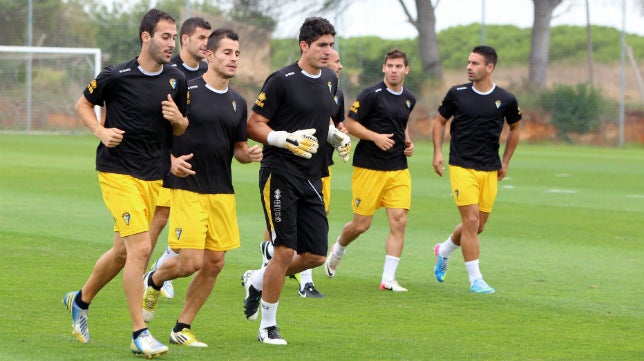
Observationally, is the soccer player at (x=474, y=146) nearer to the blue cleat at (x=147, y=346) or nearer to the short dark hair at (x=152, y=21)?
the short dark hair at (x=152, y=21)

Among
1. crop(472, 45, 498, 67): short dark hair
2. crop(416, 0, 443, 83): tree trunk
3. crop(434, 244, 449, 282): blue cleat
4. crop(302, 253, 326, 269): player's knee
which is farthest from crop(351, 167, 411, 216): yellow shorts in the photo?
crop(416, 0, 443, 83): tree trunk

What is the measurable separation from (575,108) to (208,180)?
33.4 metres

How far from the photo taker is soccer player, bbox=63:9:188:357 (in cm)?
787

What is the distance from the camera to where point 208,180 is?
8.41 meters

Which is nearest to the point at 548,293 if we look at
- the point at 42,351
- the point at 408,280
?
the point at 408,280

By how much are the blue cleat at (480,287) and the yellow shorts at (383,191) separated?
118 centimetres

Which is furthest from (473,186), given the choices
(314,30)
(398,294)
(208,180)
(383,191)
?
(208,180)

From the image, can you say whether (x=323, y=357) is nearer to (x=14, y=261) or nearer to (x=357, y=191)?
(x=357, y=191)

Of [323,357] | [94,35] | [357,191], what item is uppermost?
[94,35]

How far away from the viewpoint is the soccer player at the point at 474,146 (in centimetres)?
1155

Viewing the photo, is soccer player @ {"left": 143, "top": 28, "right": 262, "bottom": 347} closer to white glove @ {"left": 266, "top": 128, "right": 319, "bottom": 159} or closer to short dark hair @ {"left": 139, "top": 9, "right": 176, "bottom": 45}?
white glove @ {"left": 266, "top": 128, "right": 319, "bottom": 159}

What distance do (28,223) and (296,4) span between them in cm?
3120

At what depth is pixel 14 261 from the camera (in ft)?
39.7

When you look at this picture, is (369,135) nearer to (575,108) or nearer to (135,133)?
(135,133)
